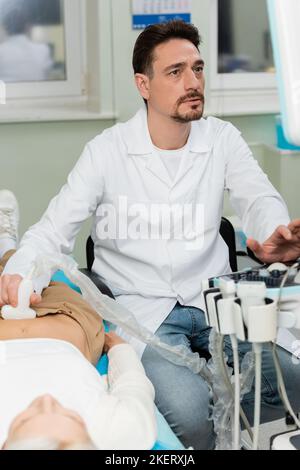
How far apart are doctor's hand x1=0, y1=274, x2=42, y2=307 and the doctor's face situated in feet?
2.44

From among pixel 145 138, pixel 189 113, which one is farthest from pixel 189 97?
pixel 145 138

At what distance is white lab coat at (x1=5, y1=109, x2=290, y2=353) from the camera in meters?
1.95

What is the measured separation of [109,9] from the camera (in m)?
3.25

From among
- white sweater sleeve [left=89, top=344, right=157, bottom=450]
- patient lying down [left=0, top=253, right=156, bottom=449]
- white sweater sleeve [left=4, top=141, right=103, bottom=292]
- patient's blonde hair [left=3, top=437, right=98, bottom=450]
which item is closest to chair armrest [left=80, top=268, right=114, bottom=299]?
white sweater sleeve [left=4, top=141, right=103, bottom=292]

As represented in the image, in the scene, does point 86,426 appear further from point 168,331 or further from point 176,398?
point 168,331

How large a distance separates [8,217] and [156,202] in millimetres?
550

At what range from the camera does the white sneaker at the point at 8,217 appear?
226 cm

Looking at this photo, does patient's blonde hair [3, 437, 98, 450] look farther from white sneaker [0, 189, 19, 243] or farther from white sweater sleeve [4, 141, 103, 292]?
white sneaker [0, 189, 19, 243]

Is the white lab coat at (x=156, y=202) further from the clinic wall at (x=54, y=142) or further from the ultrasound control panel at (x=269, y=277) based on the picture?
the clinic wall at (x=54, y=142)

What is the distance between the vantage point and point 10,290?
1.57 m

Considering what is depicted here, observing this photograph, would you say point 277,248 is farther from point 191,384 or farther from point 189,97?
point 189,97

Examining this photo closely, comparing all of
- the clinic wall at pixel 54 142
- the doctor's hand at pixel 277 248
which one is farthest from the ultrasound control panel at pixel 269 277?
the clinic wall at pixel 54 142

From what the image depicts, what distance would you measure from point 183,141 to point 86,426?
1.16 meters
